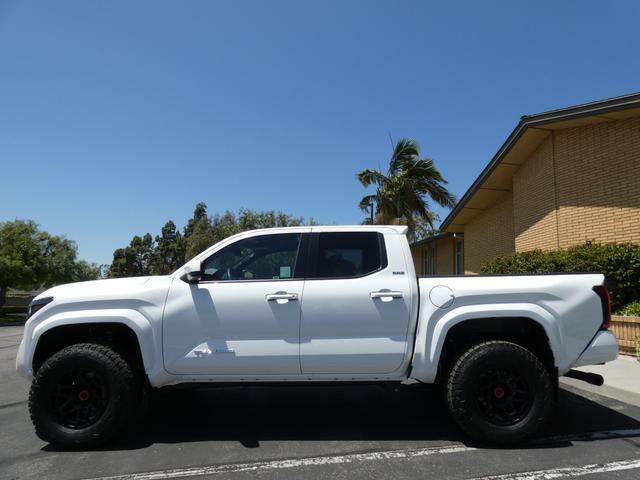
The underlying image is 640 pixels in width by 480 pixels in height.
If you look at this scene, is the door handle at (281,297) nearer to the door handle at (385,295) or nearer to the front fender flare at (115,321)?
the door handle at (385,295)

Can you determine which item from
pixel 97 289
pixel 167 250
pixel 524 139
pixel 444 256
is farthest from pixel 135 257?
pixel 97 289

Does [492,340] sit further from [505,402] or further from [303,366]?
[303,366]

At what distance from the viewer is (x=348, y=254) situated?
15.9ft

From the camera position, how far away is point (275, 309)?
14.8ft

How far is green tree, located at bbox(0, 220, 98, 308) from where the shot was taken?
30.6 m

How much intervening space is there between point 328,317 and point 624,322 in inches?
262

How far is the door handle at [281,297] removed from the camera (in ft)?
14.9

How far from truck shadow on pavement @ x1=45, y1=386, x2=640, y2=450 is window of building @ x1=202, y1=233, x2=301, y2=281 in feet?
5.03

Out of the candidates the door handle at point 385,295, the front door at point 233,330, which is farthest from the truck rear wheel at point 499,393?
the front door at point 233,330

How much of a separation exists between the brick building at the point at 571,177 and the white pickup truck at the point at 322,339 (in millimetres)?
6464

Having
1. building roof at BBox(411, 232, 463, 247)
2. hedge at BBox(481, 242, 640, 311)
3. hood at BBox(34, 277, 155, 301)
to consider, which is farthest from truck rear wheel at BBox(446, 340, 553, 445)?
building roof at BBox(411, 232, 463, 247)

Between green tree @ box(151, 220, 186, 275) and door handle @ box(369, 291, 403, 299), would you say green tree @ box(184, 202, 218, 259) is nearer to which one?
green tree @ box(151, 220, 186, 275)

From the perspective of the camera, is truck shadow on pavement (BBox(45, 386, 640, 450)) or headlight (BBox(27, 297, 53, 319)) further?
truck shadow on pavement (BBox(45, 386, 640, 450))

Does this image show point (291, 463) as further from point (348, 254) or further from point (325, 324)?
point (348, 254)
